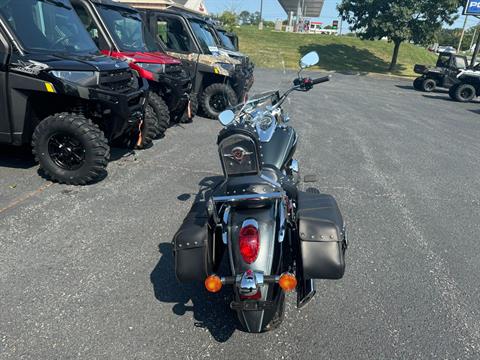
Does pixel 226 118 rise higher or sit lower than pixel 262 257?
higher

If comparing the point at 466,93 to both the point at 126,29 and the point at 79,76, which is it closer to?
the point at 126,29

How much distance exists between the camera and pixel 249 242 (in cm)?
200

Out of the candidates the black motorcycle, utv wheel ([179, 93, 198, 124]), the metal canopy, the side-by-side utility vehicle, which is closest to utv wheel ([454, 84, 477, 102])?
the side-by-side utility vehicle

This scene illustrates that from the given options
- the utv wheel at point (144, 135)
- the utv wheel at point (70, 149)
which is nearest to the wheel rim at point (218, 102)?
the utv wheel at point (144, 135)

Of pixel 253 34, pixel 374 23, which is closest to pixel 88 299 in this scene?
pixel 374 23

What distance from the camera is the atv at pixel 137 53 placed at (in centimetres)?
602

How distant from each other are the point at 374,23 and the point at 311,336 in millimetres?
24964

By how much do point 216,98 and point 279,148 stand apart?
18.1 ft

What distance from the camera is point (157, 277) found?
2838mm

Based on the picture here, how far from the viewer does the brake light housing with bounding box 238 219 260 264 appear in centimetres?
200

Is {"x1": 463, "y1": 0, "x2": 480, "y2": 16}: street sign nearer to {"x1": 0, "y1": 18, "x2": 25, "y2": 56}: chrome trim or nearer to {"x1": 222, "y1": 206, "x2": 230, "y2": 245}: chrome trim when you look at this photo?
{"x1": 0, "y1": 18, "x2": 25, "y2": 56}: chrome trim

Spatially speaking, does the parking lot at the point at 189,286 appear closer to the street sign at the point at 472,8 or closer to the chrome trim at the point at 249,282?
the chrome trim at the point at 249,282

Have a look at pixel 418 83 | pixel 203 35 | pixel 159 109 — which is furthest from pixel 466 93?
pixel 159 109

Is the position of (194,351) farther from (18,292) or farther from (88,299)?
(18,292)
